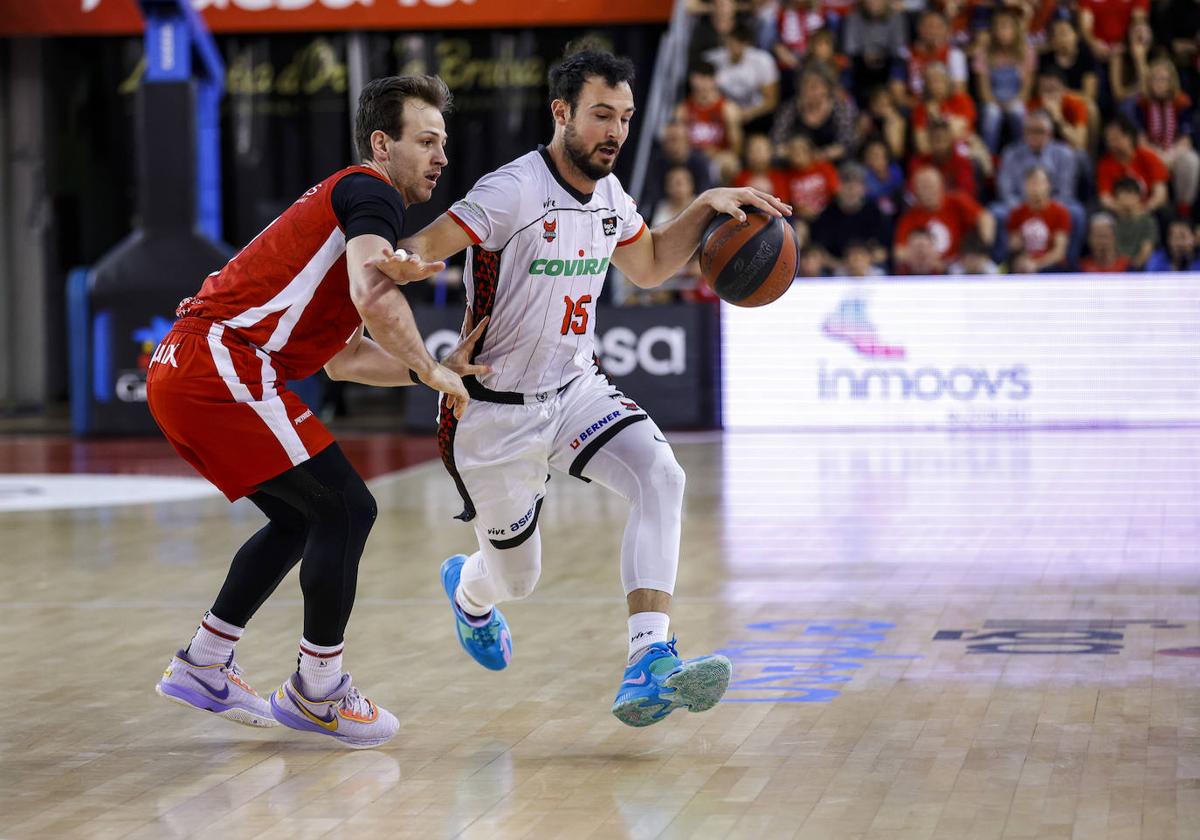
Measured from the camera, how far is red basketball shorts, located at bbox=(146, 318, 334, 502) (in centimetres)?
480

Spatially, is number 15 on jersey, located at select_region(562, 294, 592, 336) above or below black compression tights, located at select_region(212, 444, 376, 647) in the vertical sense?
above

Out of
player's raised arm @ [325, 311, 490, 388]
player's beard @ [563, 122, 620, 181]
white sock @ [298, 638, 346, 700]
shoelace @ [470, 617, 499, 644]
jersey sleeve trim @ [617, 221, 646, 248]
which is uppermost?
player's beard @ [563, 122, 620, 181]

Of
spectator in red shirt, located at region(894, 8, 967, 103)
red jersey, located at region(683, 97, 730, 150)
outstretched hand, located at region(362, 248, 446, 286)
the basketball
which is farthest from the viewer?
spectator in red shirt, located at region(894, 8, 967, 103)

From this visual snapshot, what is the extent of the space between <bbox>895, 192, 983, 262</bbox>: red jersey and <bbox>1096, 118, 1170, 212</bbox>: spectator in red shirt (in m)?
1.30

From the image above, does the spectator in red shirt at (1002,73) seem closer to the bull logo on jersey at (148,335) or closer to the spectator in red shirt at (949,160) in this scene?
the spectator in red shirt at (949,160)

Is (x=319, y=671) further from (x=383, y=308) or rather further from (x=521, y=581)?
(x=383, y=308)

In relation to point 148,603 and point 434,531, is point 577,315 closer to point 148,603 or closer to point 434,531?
point 148,603

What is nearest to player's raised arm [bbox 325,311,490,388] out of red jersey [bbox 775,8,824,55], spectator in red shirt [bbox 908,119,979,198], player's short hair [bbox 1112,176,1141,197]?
player's short hair [bbox 1112,176,1141,197]

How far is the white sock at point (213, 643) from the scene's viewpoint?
5.04 meters

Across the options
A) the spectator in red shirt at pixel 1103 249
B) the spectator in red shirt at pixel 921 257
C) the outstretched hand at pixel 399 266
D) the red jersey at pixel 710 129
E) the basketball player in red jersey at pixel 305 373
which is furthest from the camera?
the red jersey at pixel 710 129

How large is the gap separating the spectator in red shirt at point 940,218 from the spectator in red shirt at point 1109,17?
110 inches

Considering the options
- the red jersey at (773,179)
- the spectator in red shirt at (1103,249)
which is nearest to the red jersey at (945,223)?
the spectator in red shirt at (1103,249)

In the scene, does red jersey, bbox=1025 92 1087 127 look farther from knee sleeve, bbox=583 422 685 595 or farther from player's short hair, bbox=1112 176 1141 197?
knee sleeve, bbox=583 422 685 595

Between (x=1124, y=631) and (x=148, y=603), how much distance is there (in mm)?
3776
